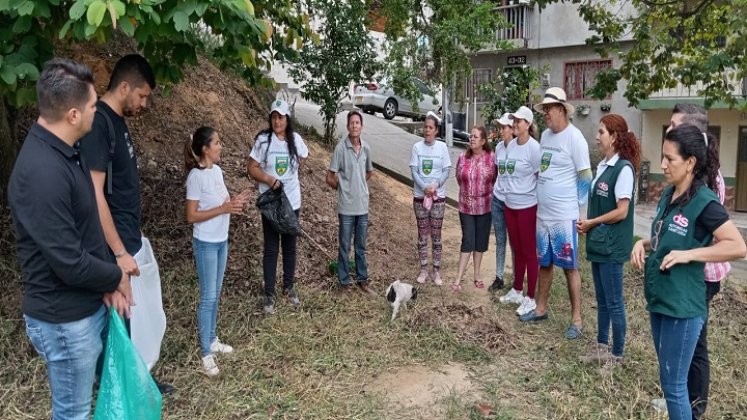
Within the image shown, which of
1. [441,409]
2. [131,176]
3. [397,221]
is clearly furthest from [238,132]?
[441,409]

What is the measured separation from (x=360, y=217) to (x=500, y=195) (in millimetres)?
1413

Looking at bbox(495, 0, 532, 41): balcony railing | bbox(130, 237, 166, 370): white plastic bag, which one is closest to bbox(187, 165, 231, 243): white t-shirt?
bbox(130, 237, 166, 370): white plastic bag

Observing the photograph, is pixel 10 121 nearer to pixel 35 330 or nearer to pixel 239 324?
pixel 239 324

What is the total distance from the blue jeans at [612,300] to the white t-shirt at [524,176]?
129cm

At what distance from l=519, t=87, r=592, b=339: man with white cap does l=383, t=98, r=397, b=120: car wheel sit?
1501 cm

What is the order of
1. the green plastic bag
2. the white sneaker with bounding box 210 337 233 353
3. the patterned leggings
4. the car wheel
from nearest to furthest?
the green plastic bag
the white sneaker with bounding box 210 337 233 353
the patterned leggings
the car wheel

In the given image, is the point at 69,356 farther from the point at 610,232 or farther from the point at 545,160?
the point at 545,160

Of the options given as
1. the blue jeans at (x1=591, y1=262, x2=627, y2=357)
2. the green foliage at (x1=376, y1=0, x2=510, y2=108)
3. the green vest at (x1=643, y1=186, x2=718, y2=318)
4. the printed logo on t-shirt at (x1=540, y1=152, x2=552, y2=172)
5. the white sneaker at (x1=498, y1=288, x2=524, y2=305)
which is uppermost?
the green foliage at (x1=376, y1=0, x2=510, y2=108)

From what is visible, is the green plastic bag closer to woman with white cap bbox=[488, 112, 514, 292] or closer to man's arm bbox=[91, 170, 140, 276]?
man's arm bbox=[91, 170, 140, 276]

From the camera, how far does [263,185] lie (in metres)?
4.95

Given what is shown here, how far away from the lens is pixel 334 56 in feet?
31.4

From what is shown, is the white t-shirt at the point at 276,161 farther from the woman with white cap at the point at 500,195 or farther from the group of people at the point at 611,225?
the woman with white cap at the point at 500,195

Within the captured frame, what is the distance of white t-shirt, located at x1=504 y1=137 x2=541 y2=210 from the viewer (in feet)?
17.5

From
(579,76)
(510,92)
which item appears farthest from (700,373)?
(579,76)
